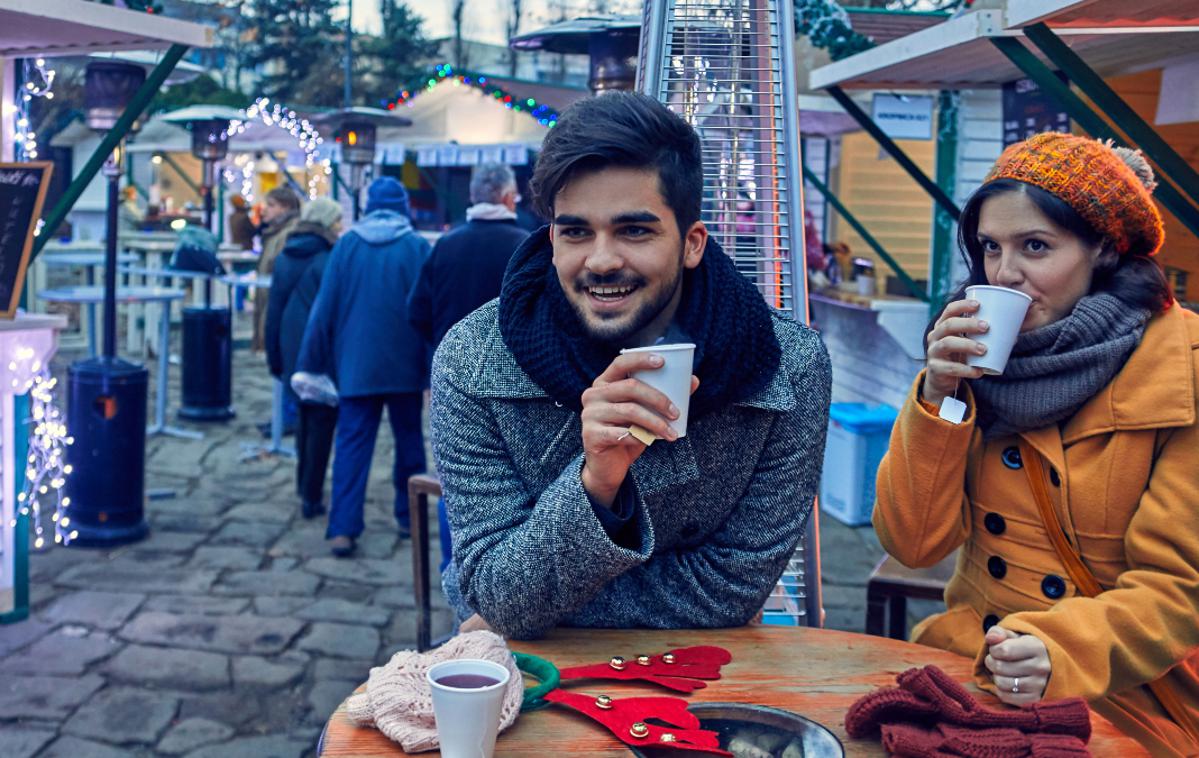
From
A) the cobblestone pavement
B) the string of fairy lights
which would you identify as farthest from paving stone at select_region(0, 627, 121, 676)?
the string of fairy lights

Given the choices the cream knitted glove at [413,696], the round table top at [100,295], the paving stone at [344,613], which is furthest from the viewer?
the round table top at [100,295]

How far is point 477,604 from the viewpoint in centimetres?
210

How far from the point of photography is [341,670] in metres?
4.85

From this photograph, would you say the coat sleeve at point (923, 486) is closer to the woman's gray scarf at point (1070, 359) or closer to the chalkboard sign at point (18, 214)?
the woman's gray scarf at point (1070, 359)

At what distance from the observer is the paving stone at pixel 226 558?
6.30m

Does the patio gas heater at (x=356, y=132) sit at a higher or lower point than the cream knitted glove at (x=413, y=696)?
higher

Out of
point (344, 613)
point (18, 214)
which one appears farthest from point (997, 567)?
point (18, 214)

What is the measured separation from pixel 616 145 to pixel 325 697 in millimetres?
3265

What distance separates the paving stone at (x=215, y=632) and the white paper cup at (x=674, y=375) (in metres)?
3.84

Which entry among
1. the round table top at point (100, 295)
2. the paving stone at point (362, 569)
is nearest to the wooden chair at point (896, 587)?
the paving stone at point (362, 569)

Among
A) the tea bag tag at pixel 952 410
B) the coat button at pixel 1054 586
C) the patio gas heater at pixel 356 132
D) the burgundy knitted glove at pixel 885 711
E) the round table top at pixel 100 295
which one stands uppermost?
the patio gas heater at pixel 356 132

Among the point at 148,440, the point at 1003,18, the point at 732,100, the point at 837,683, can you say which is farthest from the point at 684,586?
the point at 148,440

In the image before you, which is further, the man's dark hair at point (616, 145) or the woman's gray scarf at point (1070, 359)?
the woman's gray scarf at point (1070, 359)

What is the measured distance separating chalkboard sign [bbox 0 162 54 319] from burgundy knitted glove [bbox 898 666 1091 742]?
442 centimetres
